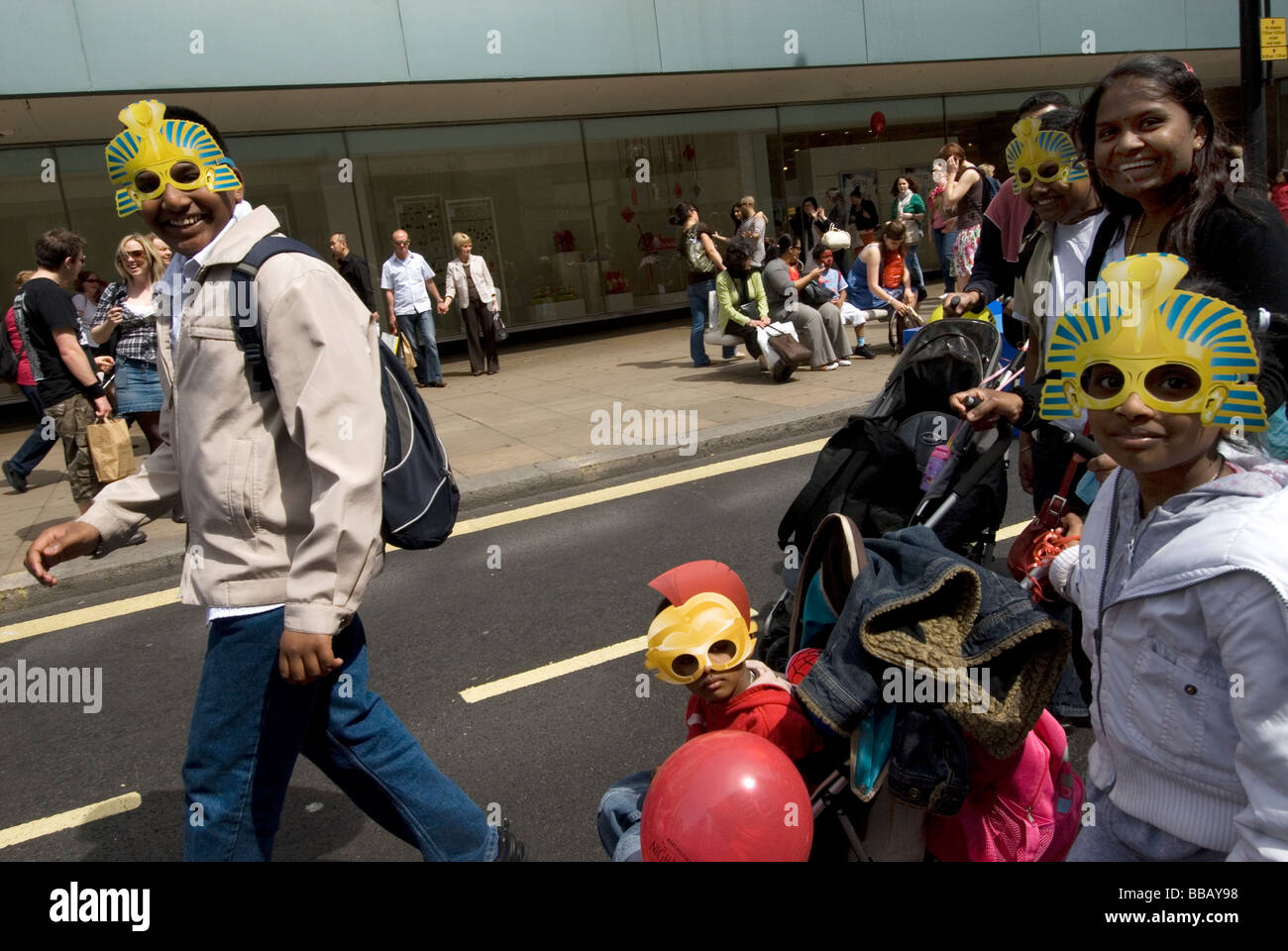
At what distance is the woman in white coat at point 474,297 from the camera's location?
1279cm

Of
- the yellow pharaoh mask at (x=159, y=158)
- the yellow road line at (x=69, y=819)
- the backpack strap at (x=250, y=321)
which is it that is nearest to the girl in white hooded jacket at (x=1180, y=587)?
the backpack strap at (x=250, y=321)

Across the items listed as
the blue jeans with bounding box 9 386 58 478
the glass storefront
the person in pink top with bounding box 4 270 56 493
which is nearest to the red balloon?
the person in pink top with bounding box 4 270 56 493

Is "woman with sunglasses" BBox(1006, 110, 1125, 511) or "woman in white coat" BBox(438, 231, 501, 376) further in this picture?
"woman in white coat" BBox(438, 231, 501, 376)

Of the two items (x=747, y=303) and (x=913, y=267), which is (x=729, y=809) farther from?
(x=913, y=267)

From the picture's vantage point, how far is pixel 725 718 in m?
2.39

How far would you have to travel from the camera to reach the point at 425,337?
41.1 feet

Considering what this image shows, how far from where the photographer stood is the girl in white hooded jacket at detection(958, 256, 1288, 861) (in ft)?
4.83

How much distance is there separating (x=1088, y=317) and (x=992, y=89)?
19724 millimetres

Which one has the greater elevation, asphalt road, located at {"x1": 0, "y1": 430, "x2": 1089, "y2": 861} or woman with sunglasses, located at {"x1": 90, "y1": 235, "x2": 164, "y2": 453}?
woman with sunglasses, located at {"x1": 90, "y1": 235, "x2": 164, "y2": 453}

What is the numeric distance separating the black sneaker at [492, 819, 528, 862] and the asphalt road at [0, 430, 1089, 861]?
26 cm

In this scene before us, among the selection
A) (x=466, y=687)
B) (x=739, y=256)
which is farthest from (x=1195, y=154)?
(x=739, y=256)

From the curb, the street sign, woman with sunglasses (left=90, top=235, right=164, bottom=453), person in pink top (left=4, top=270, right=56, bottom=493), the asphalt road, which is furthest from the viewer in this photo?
the street sign

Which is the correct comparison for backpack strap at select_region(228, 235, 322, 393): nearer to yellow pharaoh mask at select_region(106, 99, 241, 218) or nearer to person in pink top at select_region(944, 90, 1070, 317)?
yellow pharaoh mask at select_region(106, 99, 241, 218)

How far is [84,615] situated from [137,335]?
2.06m
